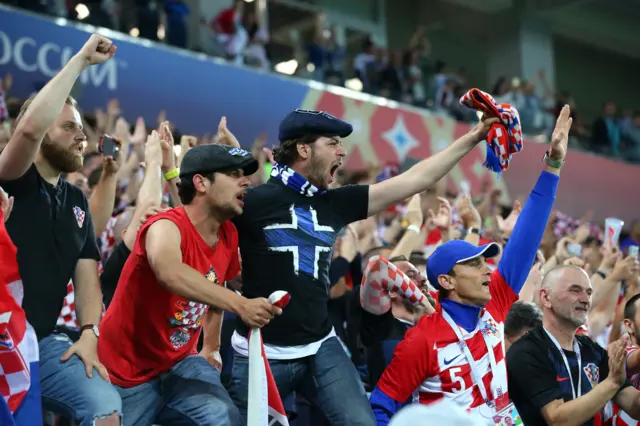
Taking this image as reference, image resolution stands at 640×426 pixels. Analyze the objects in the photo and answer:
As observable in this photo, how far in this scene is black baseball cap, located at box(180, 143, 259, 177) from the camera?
3402 mm

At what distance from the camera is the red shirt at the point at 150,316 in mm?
3312

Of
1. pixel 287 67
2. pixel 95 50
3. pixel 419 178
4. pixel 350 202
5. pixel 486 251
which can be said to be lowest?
pixel 287 67

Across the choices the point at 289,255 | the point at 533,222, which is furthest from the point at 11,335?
the point at 533,222

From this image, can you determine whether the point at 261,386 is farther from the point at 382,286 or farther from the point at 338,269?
the point at 338,269

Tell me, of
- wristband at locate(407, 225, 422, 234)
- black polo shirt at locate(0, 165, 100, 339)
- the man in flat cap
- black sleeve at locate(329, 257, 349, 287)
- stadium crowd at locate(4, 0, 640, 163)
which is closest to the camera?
black polo shirt at locate(0, 165, 100, 339)

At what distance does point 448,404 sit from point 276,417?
161 centimetres

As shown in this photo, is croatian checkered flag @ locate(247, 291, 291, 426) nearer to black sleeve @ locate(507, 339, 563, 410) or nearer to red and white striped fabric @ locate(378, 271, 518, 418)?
red and white striped fabric @ locate(378, 271, 518, 418)

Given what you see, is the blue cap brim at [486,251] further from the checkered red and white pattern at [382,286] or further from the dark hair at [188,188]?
the dark hair at [188,188]

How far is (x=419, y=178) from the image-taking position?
3664mm

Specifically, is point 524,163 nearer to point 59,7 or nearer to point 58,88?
point 59,7

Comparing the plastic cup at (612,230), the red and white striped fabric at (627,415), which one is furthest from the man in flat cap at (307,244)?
the plastic cup at (612,230)

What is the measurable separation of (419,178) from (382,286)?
0.76 m

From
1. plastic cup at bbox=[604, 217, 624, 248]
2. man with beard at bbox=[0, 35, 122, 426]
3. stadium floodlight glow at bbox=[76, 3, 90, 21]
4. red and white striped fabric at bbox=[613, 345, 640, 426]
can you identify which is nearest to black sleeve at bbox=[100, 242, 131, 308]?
man with beard at bbox=[0, 35, 122, 426]

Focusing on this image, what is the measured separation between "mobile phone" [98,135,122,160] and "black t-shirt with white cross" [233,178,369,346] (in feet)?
2.72
